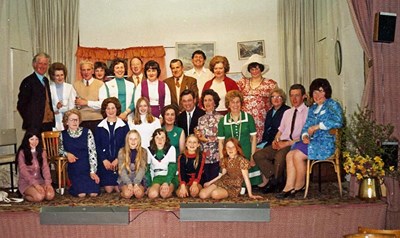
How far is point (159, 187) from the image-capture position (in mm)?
6289

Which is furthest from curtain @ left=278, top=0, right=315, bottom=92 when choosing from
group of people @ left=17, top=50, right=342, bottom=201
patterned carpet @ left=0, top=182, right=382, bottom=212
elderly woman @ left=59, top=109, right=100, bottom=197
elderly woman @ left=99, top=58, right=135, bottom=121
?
elderly woman @ left=59, top=109, right=100, bottom=197

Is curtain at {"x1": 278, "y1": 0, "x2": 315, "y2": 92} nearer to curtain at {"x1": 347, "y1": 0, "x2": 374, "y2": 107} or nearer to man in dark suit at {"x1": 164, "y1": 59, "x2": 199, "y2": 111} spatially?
man in dark suit at {"x1": 164, "y1": 59, "x2": 199, "y2": 111}

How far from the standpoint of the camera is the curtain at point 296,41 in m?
9.24

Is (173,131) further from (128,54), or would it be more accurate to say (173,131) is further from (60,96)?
(128,54)

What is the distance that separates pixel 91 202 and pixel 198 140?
4.51 feet

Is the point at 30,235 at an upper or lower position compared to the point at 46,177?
lower

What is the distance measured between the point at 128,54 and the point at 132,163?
3.62m

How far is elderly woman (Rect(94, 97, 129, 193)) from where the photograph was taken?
22.0 ft

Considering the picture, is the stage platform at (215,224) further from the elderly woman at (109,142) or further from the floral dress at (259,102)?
the floral dress at (259,102)

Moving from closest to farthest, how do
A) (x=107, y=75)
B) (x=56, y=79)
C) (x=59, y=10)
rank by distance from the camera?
(x=56, y=79) → (x=107, y=75) → (x=59, y=10)

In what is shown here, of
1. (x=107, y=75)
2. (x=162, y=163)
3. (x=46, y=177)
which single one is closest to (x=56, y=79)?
(x=107, y=75)

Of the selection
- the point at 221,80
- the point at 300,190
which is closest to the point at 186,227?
the point at 300,190

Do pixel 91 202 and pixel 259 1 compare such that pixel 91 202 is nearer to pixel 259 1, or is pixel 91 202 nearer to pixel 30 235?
pixel 30 235

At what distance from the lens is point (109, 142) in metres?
6.70
